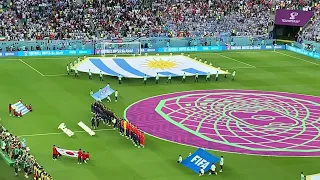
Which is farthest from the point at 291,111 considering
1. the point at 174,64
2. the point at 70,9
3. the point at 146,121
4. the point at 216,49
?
the point at 70,9

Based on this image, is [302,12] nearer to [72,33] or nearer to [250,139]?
[72,33]

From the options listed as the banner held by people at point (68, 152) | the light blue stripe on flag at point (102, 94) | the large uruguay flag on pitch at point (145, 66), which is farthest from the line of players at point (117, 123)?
the large uruguay flag on pitch at point (145, 66)

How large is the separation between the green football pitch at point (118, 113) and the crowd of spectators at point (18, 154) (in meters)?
0.58

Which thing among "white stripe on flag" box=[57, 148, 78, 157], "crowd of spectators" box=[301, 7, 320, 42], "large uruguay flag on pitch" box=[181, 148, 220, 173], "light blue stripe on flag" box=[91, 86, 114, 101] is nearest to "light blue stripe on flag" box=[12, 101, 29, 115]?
"light blue stripe on flag" box=[91, 86, 114, 101]

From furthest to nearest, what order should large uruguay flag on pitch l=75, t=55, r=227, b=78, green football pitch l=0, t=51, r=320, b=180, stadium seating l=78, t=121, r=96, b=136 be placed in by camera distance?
large uruguay flag on pitch l=75, t=55, r=227, b=78 < stadium seating l=78, t=121, r=96, b=136 < green football pitch l=0, t=51, r=320, b=180

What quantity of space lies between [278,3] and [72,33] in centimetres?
3224

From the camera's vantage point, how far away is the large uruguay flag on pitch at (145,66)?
5829 cm

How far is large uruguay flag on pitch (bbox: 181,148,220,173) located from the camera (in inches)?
1383

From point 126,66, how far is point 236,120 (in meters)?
18.5

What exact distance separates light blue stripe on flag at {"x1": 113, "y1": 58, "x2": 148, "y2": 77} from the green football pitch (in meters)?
0.85

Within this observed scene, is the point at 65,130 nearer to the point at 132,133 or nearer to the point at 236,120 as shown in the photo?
the point at 132,133

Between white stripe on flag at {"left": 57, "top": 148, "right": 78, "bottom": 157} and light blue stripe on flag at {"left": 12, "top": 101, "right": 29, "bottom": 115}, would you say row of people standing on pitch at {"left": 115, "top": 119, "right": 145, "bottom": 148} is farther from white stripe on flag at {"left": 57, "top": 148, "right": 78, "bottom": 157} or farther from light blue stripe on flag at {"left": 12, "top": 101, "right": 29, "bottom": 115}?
light blue stripe on flag at {"left": 12, "top": 101, "right": 29, "bottom": 115}

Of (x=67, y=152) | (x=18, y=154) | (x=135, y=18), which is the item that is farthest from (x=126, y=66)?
(x=18, y=154)

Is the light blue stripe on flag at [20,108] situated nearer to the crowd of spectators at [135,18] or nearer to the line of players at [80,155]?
the line of players at [80,155]
